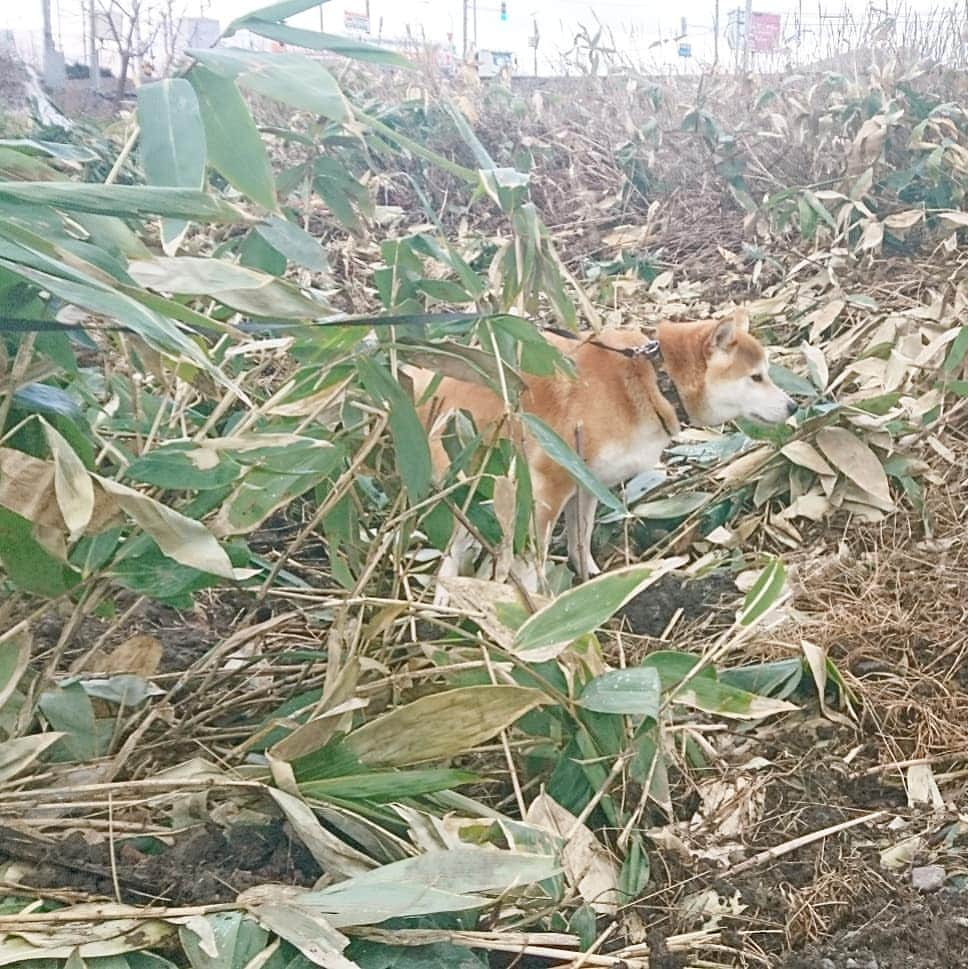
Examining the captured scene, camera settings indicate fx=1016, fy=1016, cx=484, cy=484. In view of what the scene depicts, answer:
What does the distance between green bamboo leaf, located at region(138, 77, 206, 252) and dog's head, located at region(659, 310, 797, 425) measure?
62.4 inches

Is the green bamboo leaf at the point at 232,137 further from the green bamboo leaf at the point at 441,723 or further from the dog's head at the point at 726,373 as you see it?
the dog's head at the point at 726,373

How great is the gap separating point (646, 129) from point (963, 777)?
4188 millimetres

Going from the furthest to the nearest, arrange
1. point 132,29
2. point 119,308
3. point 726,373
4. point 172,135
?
point 132,29
point 726,373
point 172,135
point 119,308

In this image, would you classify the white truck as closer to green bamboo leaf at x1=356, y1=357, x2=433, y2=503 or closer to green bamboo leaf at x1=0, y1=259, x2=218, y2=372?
green bamboo leaf at x1=356, y1=357, x2=433, y2=503

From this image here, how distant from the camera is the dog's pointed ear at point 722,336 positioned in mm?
2275

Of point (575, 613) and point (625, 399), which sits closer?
point (575, 613)

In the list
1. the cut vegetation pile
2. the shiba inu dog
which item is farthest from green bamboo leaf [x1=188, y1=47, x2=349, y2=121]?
the shiba inu dog

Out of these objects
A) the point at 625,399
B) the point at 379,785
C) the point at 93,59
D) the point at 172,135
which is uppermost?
the point at 93,59

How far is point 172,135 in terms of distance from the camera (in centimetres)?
82

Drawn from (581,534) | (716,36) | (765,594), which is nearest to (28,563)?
(765,594)

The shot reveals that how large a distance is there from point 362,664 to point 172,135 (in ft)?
1.89

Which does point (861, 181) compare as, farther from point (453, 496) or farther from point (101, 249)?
point (101, 249)

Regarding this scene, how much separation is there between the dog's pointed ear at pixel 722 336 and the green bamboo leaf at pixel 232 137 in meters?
1.56

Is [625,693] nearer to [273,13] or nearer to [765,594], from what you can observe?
[765,594]
